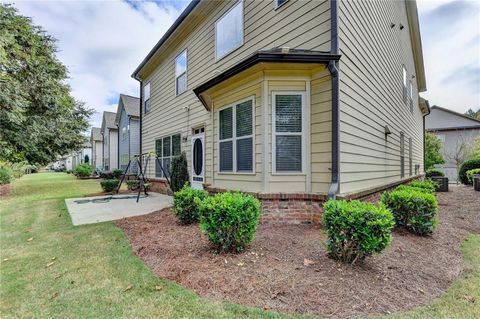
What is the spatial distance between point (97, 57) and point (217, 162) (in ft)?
42.7

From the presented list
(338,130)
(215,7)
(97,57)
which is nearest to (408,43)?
(215,7)

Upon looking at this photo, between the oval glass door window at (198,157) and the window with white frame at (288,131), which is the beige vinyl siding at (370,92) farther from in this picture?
the oval glass door window at (198,157)

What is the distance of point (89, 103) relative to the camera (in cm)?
2036

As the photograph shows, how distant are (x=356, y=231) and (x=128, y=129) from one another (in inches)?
703

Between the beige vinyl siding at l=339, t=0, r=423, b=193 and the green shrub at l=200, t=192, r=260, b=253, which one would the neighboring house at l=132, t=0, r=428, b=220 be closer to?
the beige vinyl siding at l=339, t=0, r=423, b=193

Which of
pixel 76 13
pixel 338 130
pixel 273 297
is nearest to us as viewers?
pixel 273 297

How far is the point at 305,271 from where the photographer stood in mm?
3088

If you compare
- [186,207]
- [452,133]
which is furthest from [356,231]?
[452,133]

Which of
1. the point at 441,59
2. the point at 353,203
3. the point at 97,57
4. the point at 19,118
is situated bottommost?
the point at 353,203

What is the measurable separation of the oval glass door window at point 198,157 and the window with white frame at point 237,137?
2018 mm

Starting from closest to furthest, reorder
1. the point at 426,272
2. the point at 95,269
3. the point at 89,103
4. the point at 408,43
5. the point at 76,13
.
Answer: the point at 426,272, the point at 95,269, the point at 76,13, the point at 408,43, the point at 89,103

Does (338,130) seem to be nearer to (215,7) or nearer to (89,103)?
(215,7)

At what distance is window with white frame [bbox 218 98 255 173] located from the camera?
232 inches

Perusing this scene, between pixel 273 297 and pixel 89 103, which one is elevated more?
pixel 89 103
